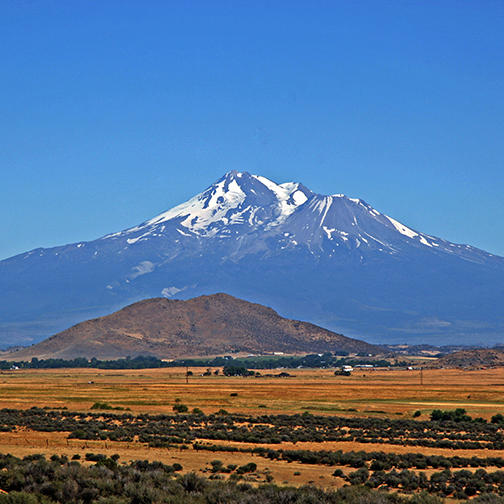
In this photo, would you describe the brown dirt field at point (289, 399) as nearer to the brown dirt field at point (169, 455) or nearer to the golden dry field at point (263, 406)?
the golden dry field at point (263, 406)

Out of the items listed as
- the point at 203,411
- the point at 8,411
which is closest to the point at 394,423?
the point at 203,411

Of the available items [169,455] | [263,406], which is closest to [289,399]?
[263,406]

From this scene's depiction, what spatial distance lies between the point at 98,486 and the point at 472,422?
39.3 meters

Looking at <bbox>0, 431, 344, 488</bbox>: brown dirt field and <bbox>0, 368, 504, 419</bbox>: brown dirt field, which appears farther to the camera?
<bbox>0, 368, 504, 419</bbox>: brown dirt field

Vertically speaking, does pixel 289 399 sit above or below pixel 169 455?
below

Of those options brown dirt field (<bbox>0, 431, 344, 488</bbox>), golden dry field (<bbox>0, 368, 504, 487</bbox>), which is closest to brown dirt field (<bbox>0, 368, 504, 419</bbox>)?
golden dry field (<bbox>0, 368, 504, 487</bbox>)

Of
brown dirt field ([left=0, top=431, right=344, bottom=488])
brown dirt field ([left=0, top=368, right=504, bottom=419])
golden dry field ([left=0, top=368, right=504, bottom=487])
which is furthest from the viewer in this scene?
brown dirt field ([left=0, top=368, right=504, bottom=419])

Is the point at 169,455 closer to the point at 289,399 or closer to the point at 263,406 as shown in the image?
the point at 263,406

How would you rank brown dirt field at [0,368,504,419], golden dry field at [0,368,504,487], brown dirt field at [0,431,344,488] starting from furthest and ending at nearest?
1. brown dirt field at [0,368,504,419]
2. golden dry field at [0,368,504,487]
3. brown dirt field at [0,431,344,488]

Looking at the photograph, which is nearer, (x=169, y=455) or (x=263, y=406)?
(x=169, y=455)

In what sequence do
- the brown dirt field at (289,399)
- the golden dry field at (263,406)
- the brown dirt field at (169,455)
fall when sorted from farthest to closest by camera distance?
the brown dirt field at (289,399) < the golden dry field at (263,406) < the brown dirt field at (169,455)

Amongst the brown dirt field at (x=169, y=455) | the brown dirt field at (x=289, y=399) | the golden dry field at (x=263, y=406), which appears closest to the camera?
the brown dirt field at (x=169, y=455)

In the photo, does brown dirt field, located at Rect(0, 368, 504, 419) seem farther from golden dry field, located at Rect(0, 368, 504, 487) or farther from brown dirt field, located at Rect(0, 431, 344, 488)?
brown dirt field, located at Rect(0, 431, 344, 488)

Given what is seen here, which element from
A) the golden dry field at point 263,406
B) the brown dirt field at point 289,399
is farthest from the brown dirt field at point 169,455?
the brown dirt field at point 289,399
